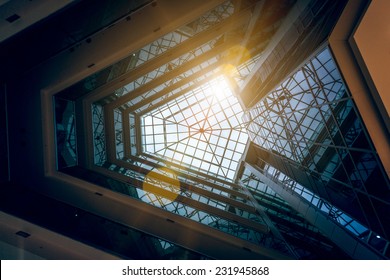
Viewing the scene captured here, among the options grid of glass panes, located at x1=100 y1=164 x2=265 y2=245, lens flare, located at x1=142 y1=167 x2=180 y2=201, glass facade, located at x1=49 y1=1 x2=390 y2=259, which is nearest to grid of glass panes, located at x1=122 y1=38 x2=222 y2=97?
glass facade, located at x1=49 y1=1 x2=390 y2=259

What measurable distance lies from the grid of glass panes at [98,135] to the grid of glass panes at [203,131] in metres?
12.0

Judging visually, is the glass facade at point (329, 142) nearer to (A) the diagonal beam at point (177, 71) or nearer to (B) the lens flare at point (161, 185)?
(A) the diagonal beam at point (177, 71)

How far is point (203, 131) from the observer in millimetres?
36406

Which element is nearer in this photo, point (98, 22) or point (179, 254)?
point (98, 22)

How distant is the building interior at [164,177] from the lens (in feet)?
30.5

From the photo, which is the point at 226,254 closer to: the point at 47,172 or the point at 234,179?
the point at 47,172

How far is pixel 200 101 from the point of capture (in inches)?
1377

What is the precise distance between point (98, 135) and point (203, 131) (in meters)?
19.0

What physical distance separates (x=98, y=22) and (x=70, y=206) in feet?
35.3

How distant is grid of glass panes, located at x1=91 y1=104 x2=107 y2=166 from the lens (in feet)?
61.5

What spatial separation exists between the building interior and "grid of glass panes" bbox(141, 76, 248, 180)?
990 cm

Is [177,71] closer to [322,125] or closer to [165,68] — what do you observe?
[165,68]

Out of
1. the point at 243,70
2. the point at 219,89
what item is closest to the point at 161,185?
the point at 243,70
